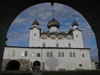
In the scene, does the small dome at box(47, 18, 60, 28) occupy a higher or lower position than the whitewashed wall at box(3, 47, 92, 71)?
higher

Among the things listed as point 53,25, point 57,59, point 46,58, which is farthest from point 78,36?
point 46,58

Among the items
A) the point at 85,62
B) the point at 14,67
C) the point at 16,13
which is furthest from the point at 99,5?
the point at 14,67

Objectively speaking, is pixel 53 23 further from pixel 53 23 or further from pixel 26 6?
pixel 26 6

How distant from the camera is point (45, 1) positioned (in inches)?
159

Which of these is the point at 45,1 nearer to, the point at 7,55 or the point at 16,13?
the point at 16,13

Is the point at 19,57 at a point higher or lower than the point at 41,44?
lower

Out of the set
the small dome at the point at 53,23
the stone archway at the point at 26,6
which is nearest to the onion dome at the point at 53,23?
the small dome at the point at 53,23

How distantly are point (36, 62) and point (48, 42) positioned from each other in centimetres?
916

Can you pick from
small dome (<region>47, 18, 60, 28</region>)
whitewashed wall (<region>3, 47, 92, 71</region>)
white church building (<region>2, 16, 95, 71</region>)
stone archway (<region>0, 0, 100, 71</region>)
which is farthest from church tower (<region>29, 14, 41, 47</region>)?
stone archway (<region>0, 0, 100, 71</region>)

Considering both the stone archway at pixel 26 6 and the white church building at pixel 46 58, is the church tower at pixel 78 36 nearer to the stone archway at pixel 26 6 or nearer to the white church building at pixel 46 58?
the white church building at pixel 46 58

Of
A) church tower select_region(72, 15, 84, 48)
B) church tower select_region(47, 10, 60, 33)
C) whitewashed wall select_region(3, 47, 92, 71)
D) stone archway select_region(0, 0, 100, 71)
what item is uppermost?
church tower select_region(47, 10, 60, 33)

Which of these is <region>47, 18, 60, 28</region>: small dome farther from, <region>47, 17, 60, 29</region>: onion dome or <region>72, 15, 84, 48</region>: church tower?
<region>72, 15, 84, 48</region>: church tower

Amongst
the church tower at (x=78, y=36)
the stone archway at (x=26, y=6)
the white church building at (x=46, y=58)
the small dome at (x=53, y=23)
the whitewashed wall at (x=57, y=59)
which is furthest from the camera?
the small dome at (x=53, y=23)

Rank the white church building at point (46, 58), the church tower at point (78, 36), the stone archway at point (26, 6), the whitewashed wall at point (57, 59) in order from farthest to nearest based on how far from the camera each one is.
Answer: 1. the church tower at point (78, 36)
2. the whitewashed wall at point (57, 59)
3. the white church building at point (46, 58)
4. the stone archway at point (26, 6)
